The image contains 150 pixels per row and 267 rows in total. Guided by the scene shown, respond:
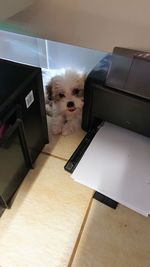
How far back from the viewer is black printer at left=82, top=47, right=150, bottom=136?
0.49 m

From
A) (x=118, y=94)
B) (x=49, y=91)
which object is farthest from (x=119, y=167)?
(x=49, y=91)

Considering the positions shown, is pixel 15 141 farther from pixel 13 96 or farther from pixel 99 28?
pixel 99 28

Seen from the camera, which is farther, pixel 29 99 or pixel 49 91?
pixel 49 91

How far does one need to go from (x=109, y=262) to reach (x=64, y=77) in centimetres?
51

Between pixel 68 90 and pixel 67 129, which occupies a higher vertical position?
pixel 68 90

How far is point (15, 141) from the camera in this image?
1.64ft

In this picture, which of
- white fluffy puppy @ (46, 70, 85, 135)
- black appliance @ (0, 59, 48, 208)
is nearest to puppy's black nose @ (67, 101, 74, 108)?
white fluffy puppy @ (46, 70, 85, 135)

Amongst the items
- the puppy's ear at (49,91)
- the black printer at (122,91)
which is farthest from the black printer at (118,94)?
the puppy's ear at (49,91)

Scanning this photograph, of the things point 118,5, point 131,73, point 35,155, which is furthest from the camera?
point 35,155

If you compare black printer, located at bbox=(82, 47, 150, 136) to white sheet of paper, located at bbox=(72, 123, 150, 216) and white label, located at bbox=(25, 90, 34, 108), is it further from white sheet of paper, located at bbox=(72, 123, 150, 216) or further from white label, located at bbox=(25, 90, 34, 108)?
white label, located at bbox=(25, 90, 34, 108)

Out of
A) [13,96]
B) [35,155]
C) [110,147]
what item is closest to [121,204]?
[110,147]

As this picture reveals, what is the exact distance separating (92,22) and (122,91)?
7.3 inches

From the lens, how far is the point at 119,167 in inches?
24.6

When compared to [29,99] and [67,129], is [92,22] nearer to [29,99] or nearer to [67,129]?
[29,99]
